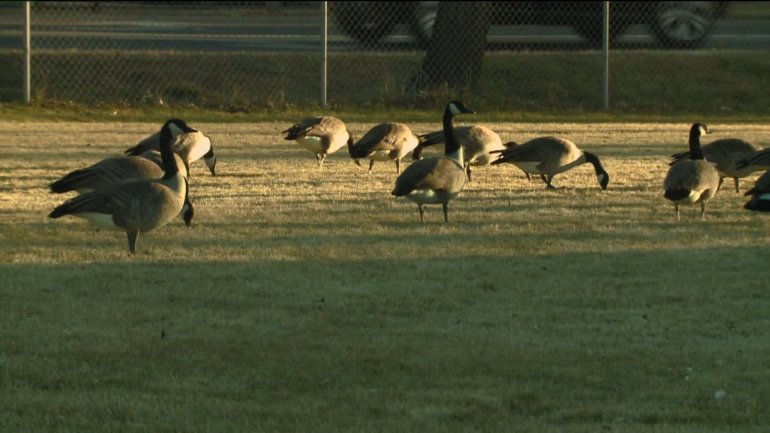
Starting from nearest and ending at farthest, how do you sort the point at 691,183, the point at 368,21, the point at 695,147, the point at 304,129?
1. the point at 691,183
2. the point at 695,147
3. the point at 304,129
4. the point at 368,21

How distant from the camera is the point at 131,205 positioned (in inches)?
382

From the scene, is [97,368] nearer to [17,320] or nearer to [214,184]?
[17,320]

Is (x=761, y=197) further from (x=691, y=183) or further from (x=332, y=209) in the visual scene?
(x=332, y=209)

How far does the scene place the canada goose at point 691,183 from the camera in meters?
11.2

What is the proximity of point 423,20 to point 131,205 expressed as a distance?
53.2 ft

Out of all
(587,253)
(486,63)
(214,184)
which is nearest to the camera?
(587,253)

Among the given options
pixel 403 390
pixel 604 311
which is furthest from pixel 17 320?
pixel 604 311

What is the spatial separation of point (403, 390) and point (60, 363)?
1787 mm

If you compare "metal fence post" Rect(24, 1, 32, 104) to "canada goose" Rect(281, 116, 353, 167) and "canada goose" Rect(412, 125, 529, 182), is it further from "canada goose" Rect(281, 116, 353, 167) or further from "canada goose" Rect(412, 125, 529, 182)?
"canada goose" Rect(412, 125, 529, 182)

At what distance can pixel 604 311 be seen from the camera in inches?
326

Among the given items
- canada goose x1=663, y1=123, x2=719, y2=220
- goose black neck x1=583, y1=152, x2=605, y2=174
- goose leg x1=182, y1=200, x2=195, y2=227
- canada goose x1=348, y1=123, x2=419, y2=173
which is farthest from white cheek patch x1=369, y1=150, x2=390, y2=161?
goose leg x1=182, y1=200, x2=195, y2=227

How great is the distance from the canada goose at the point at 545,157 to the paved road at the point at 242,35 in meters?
11.9

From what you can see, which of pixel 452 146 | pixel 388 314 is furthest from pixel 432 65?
pixel 388 314

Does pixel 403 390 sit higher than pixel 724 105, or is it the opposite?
pixel 724 105
